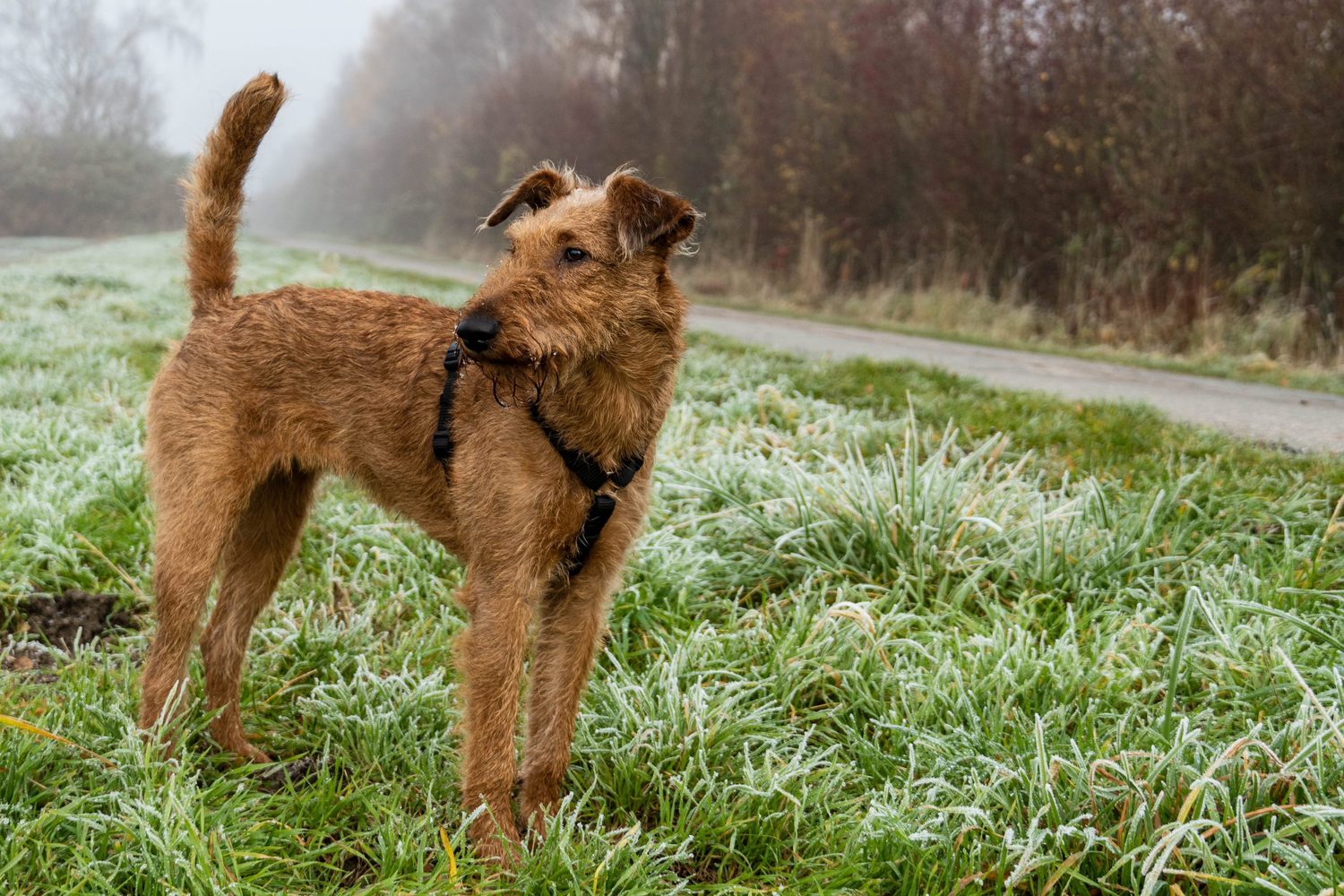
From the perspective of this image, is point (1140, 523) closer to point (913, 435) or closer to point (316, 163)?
point (913, 435)

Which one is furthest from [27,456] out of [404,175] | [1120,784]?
Answer: [404,175]

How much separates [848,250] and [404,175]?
3259cm

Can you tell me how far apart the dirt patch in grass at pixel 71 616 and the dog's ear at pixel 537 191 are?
7.13 feet

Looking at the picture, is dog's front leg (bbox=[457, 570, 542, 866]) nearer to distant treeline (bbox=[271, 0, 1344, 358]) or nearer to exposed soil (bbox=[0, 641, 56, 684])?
exposed soil (bbox=[0, 641, 56, 684])

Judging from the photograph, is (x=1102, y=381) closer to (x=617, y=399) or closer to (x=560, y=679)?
(x=617, y=399)

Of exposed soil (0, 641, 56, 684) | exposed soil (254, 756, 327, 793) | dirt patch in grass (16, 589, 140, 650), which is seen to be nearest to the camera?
exposed soil (254, 756, 327, 793)

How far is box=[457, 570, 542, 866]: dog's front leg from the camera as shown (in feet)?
7.61

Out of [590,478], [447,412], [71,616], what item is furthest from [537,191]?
[71,616]

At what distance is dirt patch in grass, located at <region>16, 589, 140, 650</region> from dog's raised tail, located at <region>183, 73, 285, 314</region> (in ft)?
4.56

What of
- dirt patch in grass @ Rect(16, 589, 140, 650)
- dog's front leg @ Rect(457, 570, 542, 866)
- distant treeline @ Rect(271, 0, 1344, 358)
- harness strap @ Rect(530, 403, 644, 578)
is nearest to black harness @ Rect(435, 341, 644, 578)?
harness strap @ Rect(530, 403, 644, 578)

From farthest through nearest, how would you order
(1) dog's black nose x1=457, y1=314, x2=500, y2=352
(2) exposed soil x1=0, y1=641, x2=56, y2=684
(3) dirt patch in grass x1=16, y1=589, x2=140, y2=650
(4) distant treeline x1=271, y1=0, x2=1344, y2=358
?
(4) distant treeline x1=271, y1=0, x2=1344, y2=358
(3) dirt patch in grass x1=16, y1=589, x2=140, y2=650
(2) exposed soil x1=0, y1=641, x2=56, y2=684
(1) dog's black nose x1=457, y1=314, x2=500, y2=352

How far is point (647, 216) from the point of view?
240cm

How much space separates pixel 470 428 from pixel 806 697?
1.43 m

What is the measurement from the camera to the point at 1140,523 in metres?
3.69
